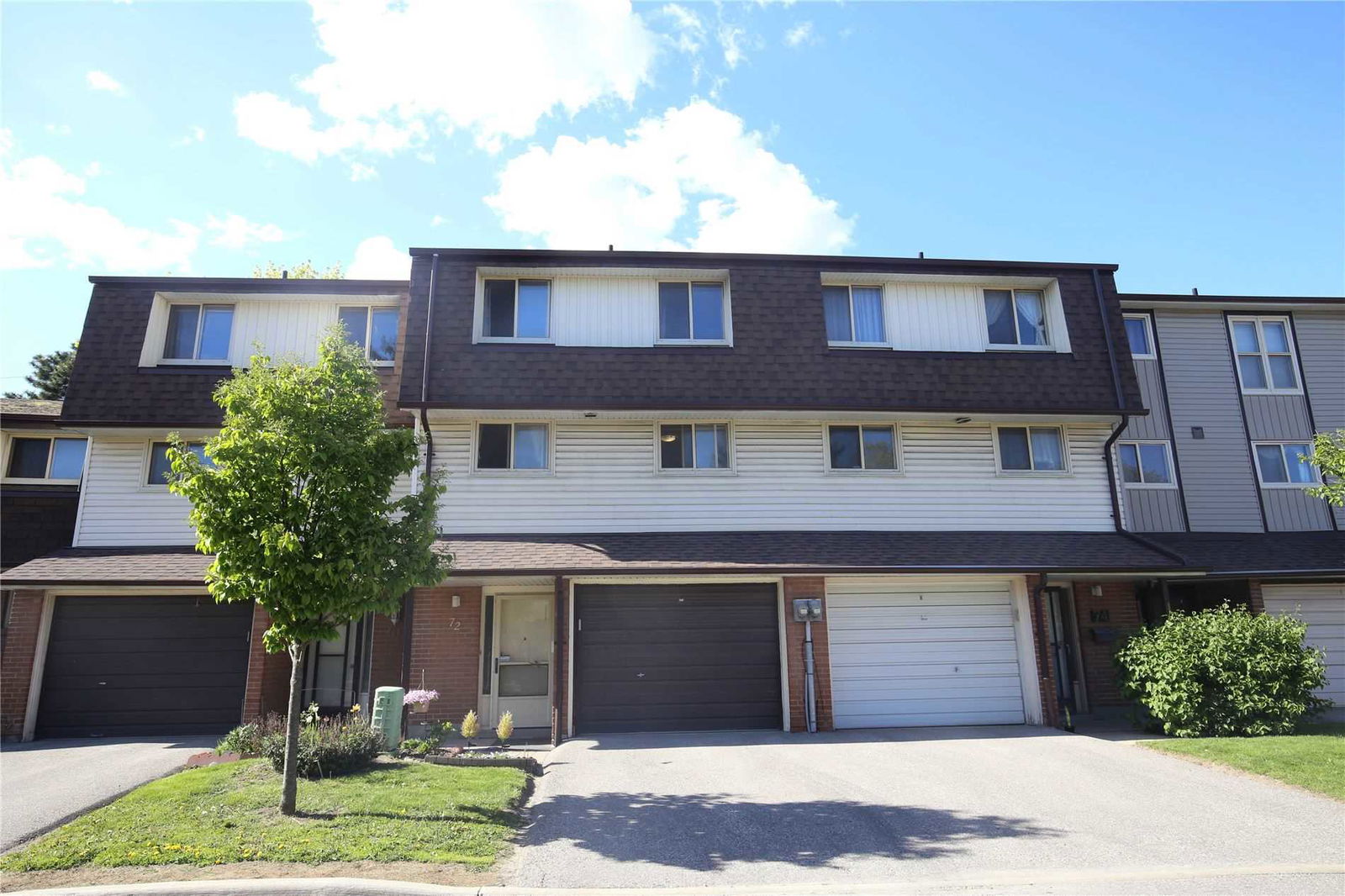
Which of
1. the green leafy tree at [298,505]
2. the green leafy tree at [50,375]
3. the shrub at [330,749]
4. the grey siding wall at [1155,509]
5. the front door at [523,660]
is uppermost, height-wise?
the green leafy tree at [50,375]

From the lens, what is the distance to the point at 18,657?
12.9 metres

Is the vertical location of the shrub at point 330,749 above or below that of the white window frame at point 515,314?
below

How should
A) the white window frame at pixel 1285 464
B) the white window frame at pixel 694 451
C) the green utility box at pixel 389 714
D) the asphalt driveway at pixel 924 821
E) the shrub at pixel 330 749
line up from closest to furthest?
1. the asphalt driveway at pixel 924 821
2. the shrub at pixel 330 749
3. the green utility box at pixel 389 714
4. the white window frame at pixel 694 451
5. the white window frame at pixel 1285 464

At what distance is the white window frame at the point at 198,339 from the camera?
48.2 feet

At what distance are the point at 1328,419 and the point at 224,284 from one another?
943 inches

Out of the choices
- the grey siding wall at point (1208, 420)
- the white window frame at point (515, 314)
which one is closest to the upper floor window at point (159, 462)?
the white window frame at point (515, 314)

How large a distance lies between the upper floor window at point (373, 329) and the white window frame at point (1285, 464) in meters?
18.6

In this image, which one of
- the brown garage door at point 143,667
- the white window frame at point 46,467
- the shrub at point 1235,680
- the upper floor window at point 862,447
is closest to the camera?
the shrub at point 1235,680

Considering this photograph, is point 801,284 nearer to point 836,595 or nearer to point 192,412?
point 836,595

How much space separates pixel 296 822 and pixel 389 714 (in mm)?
3427

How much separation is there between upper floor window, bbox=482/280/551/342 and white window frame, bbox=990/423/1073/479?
8.83 m

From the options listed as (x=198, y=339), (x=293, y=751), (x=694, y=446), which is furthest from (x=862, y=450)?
(x=198, y=339)

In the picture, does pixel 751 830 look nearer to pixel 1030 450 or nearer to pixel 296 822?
pixel 296 822

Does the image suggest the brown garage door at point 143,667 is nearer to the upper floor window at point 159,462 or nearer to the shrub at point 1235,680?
the upper floor window at point 159,462
